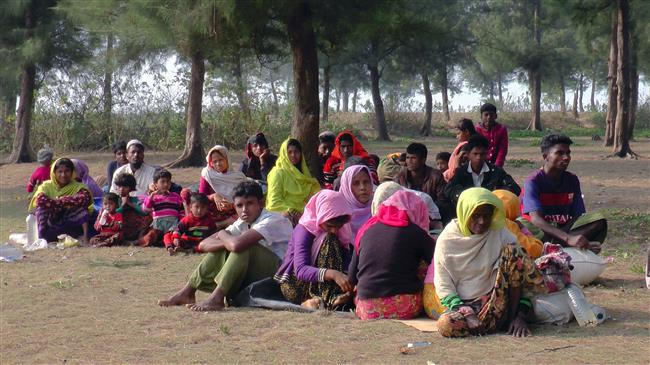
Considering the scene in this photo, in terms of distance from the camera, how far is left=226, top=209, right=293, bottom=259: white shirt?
19.1ft

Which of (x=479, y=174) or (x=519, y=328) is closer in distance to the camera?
(x=519, y=328)

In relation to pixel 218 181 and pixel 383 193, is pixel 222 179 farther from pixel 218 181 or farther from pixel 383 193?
pixel 383 193

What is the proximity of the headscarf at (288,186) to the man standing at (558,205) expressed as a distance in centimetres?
287

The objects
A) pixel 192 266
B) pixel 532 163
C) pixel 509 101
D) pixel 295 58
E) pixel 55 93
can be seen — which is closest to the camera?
pixel 192 266

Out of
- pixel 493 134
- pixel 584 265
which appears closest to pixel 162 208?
pixel 493 134

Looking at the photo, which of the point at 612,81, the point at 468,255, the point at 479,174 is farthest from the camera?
the point at 612,81

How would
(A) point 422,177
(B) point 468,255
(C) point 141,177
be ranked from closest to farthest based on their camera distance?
(B) point 468,255 → (A) point 422,177 → (C) point 141,177

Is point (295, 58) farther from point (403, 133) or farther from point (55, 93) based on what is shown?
point (403, 133)

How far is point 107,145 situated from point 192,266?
16.6 m

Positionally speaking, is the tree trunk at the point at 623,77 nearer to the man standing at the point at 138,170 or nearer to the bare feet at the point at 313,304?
the man standing at the point at 138,170

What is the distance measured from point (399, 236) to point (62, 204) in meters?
5.70

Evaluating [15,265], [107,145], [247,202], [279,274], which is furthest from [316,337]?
[107,145]

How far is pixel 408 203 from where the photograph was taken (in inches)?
203

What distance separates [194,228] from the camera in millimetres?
8648
